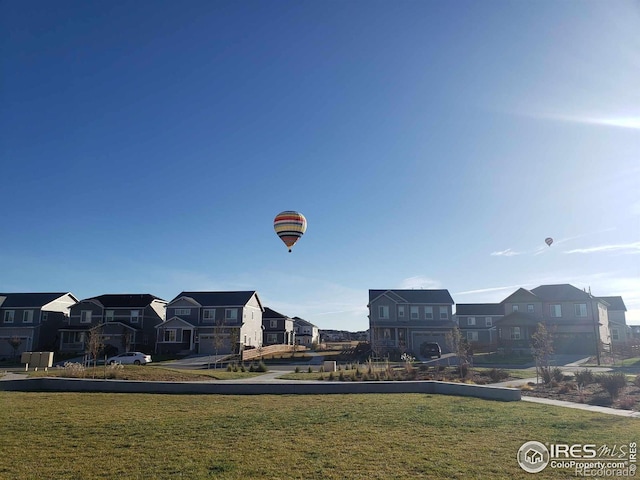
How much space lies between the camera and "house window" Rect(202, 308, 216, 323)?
55.7 metres

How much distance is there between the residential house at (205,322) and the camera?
176 ft

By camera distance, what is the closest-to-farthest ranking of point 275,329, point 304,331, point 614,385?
point 614,385 < point 275,329 < point 304,331

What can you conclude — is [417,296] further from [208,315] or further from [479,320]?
[208,315]

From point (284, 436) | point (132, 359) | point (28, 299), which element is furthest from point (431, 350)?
point (28, 299)

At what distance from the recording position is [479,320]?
2564 inches

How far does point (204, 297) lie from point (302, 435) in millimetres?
49408

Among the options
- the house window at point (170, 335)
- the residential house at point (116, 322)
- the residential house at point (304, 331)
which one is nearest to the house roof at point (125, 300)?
the residential house at point (116, 322)

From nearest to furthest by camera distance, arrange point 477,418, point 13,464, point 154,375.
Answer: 1. point 13,464
2. point 477,418
3. point 154,375

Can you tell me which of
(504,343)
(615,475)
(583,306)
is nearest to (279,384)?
(615,475)

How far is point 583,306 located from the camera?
52562 millimetres

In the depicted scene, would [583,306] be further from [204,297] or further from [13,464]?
[13,464]

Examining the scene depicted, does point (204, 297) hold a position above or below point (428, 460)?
above

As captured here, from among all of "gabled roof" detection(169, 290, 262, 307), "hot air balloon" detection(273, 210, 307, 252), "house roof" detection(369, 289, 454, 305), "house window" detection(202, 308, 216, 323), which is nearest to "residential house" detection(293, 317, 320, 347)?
"gabled roof" detection(169, 290, 262, 307)

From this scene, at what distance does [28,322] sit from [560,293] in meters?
63.7
